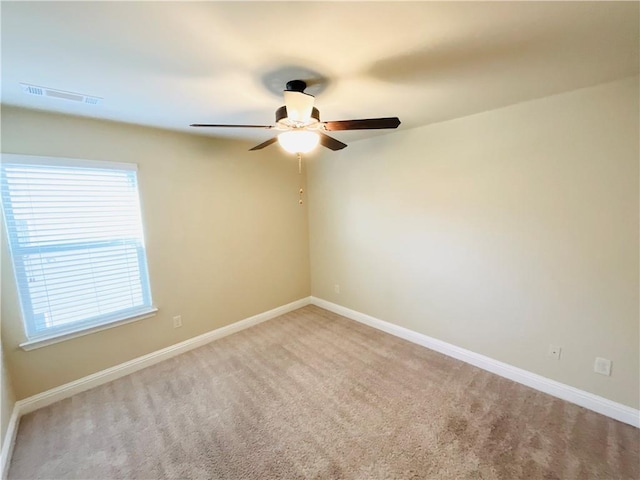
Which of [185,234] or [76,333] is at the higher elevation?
[185,234]

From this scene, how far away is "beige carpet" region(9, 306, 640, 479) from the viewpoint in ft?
5.33

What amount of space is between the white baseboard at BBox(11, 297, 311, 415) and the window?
0.46m

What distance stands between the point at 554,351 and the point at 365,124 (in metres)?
2.28

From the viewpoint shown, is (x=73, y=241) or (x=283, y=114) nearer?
(x=283, y=114)

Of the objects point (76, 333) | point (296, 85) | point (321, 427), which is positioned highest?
point (296, 85)

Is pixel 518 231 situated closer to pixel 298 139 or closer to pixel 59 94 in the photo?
pixel 298 139

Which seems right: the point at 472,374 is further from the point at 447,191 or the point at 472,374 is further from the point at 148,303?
the point at 148,303

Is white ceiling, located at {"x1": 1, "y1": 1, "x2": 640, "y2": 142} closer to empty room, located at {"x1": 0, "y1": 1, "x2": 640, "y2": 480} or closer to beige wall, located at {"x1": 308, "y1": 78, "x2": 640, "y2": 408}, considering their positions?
empty room, located at {"x1": 0, "y1": 1, "x2": 640, "y2": 480}

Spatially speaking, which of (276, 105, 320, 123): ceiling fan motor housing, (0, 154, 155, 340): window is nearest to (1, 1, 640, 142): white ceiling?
(276, 105, 320, 123): ceiling fan motor housing

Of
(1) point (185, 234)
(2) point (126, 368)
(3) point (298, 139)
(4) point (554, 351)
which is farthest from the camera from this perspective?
(1) point (185, 234)

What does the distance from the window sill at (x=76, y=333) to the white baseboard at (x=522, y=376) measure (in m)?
2.45

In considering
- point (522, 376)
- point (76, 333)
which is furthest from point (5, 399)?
point (522, 376)

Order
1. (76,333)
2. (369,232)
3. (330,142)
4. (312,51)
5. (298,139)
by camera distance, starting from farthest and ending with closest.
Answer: (369,232) < (76,333) < (330,142) < (298,139) < (312,51)

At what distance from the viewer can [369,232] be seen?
3324 mm
